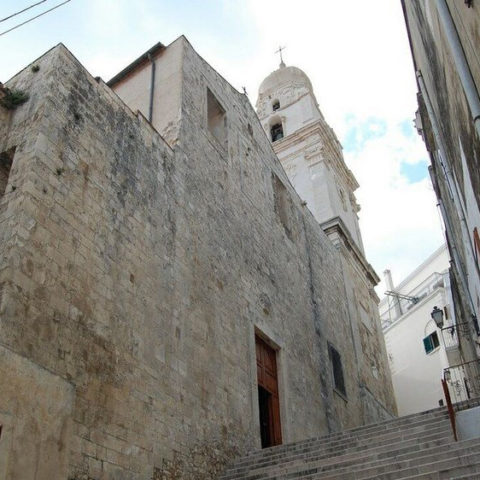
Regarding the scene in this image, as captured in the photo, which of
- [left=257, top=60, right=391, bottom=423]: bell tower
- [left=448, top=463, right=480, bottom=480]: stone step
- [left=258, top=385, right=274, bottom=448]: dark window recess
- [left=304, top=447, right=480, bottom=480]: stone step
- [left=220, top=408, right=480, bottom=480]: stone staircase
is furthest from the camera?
[left=257, top=60, right=391, bottom=423]: bell tower

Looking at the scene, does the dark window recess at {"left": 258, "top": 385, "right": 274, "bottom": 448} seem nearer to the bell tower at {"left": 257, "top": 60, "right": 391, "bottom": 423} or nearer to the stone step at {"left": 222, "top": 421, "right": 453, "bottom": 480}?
the stone step at {"left": 222, "top": 421, "right": 453, "bottom": 480}

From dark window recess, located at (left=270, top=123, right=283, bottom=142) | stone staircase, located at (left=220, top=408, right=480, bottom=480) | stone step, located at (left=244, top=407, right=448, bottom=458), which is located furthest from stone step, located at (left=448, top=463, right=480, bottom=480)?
dark window recess, located at (left=270, top=123, right=283, bottom=142)

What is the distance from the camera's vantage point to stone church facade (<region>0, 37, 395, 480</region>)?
5.73 metres

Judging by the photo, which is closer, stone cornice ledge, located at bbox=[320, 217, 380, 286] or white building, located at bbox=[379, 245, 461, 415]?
stone cornice ledge, located at bbox=[320, 217, 380, 286]

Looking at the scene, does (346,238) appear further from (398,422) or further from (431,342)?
(398,422)

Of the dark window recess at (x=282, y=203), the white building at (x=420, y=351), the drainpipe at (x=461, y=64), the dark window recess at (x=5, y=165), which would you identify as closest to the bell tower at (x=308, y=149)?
the dark window recess at (x=282, y=203)

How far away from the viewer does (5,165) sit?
23.1ft

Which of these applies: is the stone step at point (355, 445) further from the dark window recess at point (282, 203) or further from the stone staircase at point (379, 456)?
the dark window recess at point (282, 203)

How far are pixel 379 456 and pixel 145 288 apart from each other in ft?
11.6

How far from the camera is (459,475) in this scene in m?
5.09

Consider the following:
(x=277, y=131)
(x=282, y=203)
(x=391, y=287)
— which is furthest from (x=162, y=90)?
(x=391, y=287)

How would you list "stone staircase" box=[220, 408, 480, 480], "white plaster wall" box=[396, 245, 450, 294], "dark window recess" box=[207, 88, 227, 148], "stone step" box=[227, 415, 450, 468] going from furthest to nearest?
"white plaster wall" box=[396, 245, 450, 294] → "dark window recess" box=[207, 88, 227, 148] → "stone step" box=[227, 415, 450, 468] → "stone staircase" box=[220, 408, 480, 480]

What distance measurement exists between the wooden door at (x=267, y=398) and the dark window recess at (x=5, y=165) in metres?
5.52

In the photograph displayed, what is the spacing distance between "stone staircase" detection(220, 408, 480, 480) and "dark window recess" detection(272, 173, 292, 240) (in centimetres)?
700
